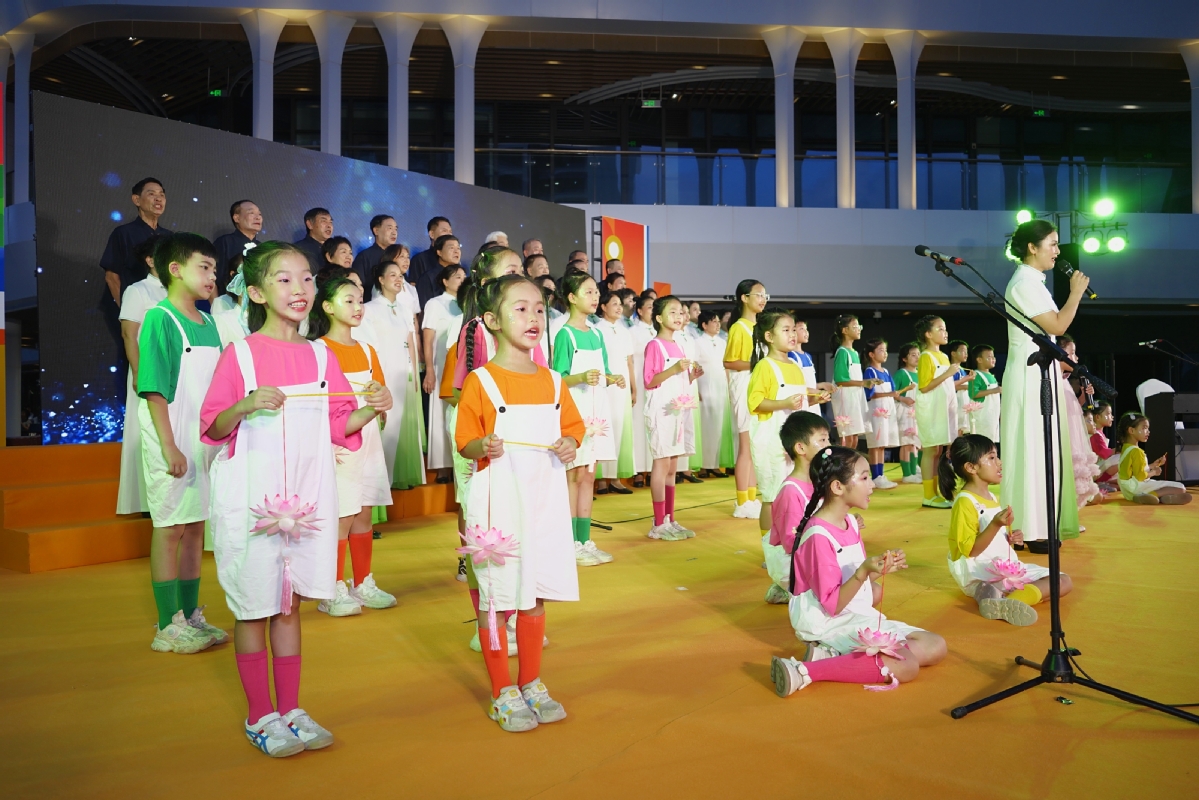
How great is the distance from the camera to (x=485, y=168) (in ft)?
46.3

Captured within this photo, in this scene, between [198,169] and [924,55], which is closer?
[198,169]

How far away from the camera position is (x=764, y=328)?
208 inches

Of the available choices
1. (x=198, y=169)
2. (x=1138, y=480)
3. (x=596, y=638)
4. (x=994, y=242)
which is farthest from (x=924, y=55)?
(x=596, y=638)

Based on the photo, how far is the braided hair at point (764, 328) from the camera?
5203 mm

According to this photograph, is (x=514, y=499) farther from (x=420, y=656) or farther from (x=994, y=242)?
(x=994, y=242)

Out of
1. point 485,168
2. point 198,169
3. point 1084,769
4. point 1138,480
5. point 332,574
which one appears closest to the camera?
point 1084,769

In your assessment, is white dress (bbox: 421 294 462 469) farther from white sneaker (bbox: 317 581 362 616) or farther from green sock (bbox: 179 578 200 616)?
green sock (bbox: 179 578 200 616)

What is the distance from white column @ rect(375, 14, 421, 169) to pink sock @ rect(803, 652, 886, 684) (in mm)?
12094

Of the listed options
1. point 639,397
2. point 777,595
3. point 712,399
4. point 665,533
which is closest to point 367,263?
point 639,397

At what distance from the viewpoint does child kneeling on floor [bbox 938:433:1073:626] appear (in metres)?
4.07

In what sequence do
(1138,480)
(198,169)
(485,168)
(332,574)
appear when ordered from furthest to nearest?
(485,168) < (1138,480) < (198,169) < (332,574)

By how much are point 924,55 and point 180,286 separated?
14928 millimetres

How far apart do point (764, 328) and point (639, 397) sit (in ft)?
13.9

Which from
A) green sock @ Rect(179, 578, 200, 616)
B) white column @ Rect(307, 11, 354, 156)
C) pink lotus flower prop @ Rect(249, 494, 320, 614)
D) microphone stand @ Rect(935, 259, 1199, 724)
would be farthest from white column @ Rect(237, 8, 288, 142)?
microphone stand @ Rect(935, 259, 1199, 724)
